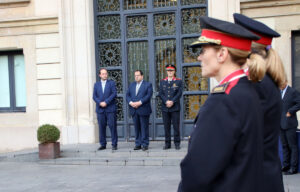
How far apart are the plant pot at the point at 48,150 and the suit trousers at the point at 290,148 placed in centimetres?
544

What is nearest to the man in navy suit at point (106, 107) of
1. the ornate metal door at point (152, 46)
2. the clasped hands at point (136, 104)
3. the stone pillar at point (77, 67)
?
the clasped hands at point (136, 104)

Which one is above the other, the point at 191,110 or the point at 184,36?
the point at 184,36

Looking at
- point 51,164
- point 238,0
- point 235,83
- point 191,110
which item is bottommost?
point 51,164

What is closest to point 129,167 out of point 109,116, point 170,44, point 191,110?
point 109,116

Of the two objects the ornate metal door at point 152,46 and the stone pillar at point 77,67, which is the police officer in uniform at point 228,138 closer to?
the ornate metal door at point 152,46

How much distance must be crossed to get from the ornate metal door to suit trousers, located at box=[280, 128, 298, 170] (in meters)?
3.85

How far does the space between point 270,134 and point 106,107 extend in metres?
7.86

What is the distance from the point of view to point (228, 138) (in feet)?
5.97

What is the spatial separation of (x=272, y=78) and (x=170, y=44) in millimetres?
9205

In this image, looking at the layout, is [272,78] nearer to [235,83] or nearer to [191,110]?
[235,83]

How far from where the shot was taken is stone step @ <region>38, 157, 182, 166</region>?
8.79 meters

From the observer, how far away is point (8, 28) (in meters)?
12.1

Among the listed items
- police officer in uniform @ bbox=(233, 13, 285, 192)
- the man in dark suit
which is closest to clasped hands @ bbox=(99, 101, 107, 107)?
the man in dark suit

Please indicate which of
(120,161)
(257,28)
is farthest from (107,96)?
(257,28)
